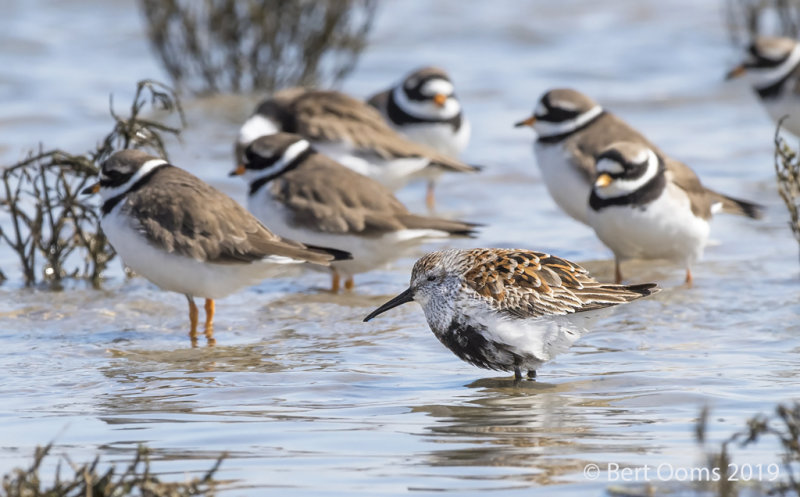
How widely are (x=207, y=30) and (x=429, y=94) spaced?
4289 mm

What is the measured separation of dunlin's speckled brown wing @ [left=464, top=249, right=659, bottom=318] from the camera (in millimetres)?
5938

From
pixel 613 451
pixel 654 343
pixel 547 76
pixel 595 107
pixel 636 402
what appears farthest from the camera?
pixel 547 76

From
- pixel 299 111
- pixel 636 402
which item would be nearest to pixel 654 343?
pixel 636 402

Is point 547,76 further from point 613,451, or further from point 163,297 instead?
point 613,451

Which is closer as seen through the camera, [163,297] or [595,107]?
[163,297]

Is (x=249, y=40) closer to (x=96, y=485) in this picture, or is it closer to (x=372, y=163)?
(x=372, y=163)

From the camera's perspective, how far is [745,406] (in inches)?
221

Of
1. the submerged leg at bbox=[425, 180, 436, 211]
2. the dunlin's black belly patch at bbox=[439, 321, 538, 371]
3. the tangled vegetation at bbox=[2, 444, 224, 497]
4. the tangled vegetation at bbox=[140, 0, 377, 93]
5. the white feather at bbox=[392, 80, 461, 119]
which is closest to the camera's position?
the tangled vegetation at bbox=[2, 444, 224, 497]

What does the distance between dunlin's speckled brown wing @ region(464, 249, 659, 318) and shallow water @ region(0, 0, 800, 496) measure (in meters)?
0.42

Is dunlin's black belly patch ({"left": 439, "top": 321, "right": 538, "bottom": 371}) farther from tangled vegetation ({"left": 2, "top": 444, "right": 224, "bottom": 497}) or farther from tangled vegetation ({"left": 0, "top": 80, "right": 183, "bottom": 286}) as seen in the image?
tangled vegetation ({"left": 0, "top": 80, "right": 183, "bottom": 286})

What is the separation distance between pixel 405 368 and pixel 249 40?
9.79 metres

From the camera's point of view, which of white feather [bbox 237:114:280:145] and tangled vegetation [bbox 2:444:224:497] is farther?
white feather [bbox 237:114:280:145]

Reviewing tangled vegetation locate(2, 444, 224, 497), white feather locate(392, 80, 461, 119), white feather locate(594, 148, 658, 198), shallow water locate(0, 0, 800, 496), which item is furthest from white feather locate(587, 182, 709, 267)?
tangled vegetation locate(2, 444, 224, 497)

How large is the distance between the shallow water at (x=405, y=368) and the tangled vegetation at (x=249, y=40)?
1.24 metres
